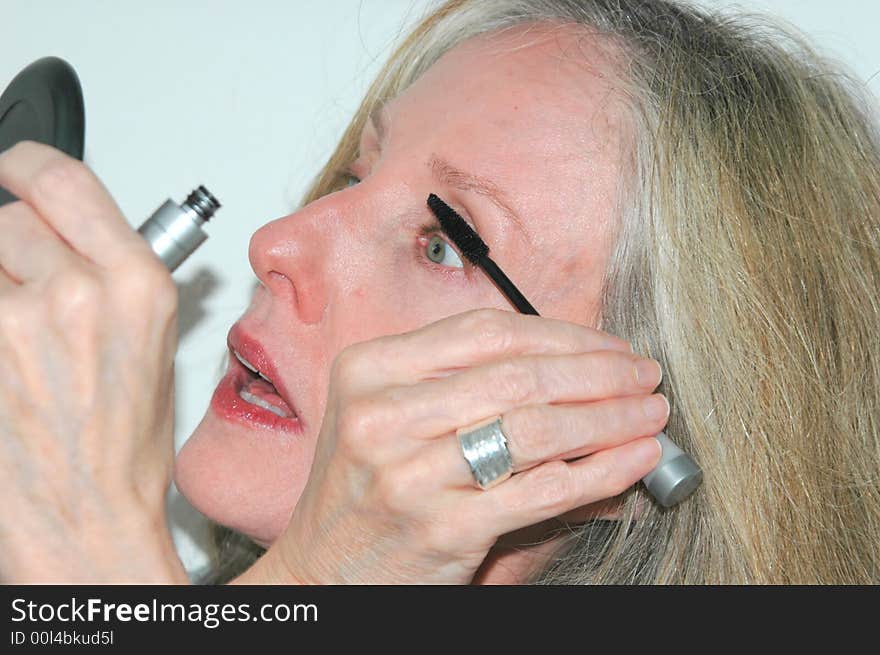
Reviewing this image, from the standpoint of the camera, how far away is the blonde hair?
1065mm

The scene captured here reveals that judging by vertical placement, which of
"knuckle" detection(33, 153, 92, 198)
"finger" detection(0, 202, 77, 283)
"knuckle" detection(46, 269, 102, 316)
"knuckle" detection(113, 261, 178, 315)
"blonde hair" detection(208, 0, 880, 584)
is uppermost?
"knuckle" detection(33, 153, 92, 198)

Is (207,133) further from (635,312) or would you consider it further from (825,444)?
(825,444)

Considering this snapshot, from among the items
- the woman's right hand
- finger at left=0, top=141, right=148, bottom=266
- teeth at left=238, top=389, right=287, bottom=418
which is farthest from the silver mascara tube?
teeth at left=238, top=389, right=287, bottom=418

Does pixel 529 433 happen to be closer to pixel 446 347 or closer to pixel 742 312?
pixel 446 347

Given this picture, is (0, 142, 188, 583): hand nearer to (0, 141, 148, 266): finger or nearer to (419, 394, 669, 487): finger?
(0, 141, 148, 266): finger

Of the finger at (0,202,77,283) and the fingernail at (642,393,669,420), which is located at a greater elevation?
the finger at (0,202,77,283)

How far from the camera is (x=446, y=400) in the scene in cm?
84

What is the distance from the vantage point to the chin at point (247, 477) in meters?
1.05

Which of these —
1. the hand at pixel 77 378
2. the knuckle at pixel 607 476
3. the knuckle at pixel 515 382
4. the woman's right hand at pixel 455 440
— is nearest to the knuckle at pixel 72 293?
the hand at pixel 77 378

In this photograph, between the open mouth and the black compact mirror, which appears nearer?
the open mouth

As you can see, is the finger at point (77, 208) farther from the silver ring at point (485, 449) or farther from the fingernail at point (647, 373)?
the fingernail at point (647, 373)

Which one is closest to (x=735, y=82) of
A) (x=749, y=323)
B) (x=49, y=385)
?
(x=749, y=323)

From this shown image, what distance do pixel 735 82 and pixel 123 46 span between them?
842mm

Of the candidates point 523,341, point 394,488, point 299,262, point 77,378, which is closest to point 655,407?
point 523,341
